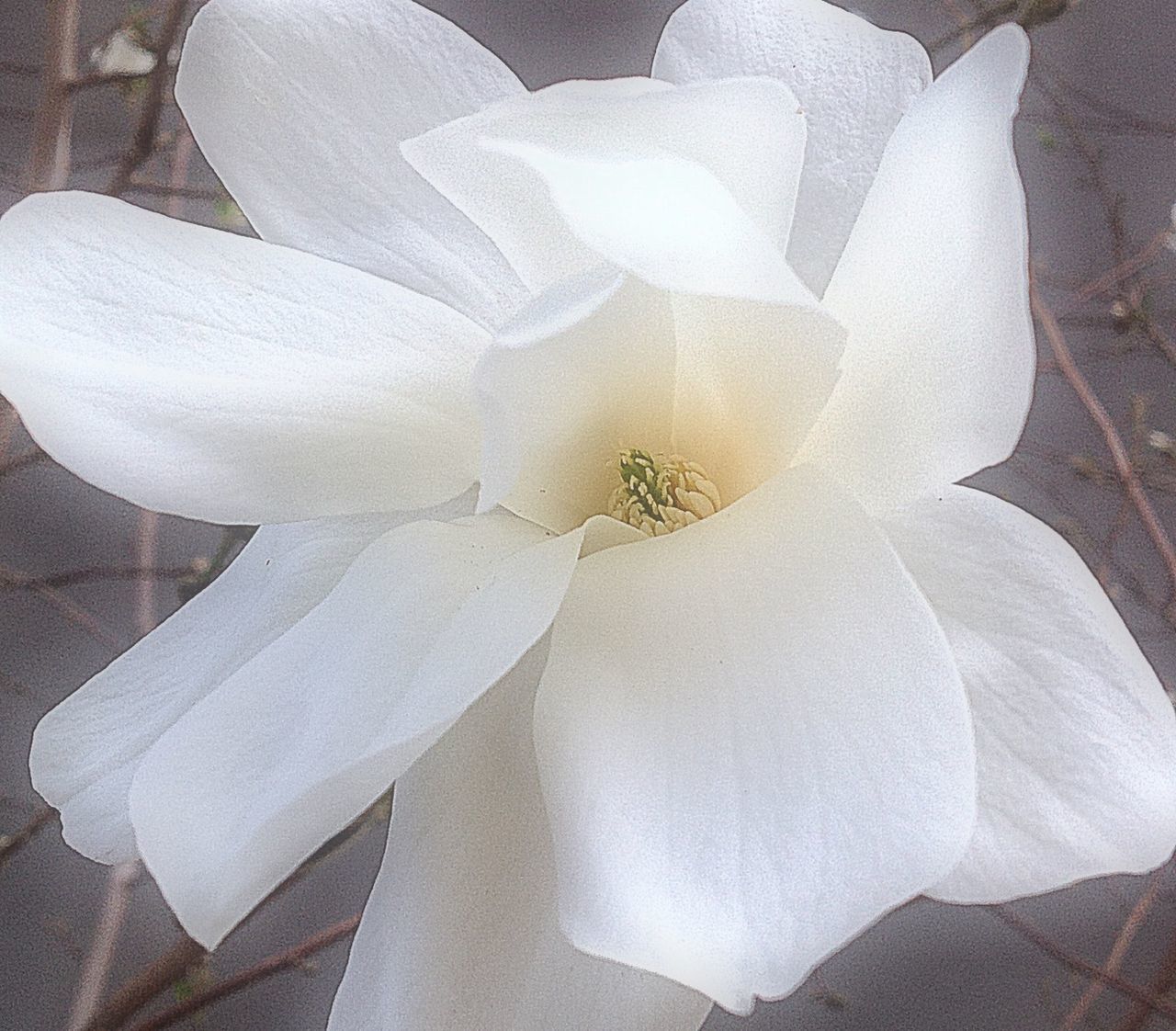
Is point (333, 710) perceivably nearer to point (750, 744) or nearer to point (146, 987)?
point (750, 744)

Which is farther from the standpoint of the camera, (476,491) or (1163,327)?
(1163,327)

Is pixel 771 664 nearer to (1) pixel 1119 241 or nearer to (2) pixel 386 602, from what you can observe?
(2) pixel 386 602

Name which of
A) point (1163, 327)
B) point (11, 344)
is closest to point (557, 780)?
point (11, 344)

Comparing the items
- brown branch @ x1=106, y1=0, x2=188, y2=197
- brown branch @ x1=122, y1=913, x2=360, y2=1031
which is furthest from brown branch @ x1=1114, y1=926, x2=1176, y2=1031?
brown branch @ x1=106, y1=0, x2=188, y2=197

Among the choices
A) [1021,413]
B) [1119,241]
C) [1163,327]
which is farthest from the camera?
[1163,327]

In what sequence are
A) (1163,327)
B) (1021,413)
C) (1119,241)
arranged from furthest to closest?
1. (1163,327)
2. (1119,241)
3. (1021,413)

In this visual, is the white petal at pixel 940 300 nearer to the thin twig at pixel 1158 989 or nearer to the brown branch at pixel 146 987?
the brown branch at pixel 146 987

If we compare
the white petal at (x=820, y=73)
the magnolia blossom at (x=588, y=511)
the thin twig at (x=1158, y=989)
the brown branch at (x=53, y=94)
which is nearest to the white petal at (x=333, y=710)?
the magnolia blossom at (x=588, y=511)
